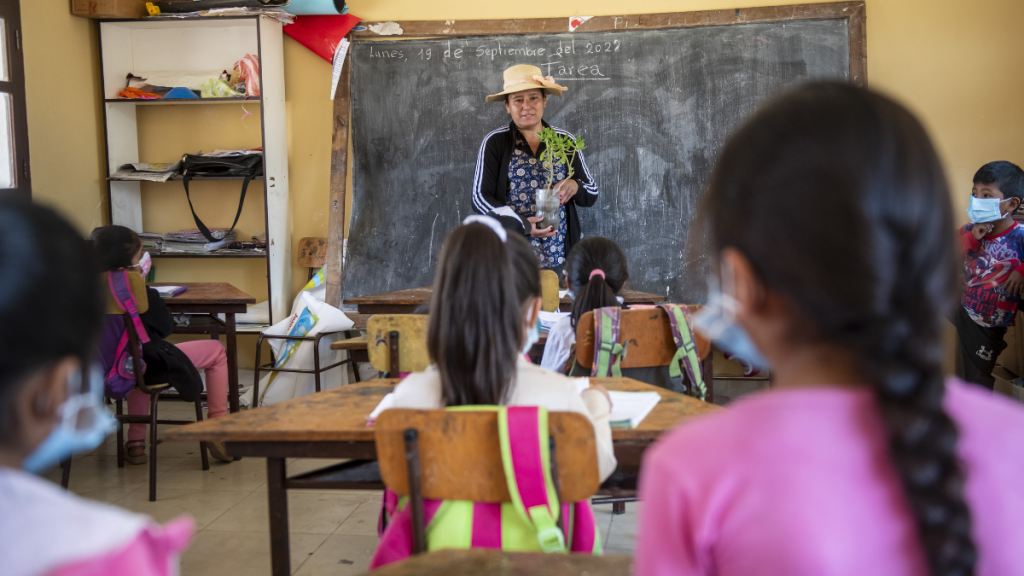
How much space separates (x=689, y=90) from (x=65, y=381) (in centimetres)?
398

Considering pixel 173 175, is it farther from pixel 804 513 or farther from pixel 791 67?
pixel 804 513

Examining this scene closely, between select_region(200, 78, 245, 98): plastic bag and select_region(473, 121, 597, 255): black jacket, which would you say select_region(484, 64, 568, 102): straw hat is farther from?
select_region(200, 78, 245, 98): plastic bag

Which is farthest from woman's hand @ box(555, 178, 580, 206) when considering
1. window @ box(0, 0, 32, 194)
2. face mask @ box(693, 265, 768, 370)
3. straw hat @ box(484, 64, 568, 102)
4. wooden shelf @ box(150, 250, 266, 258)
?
face mask @ box(693, 265, 768, 370)

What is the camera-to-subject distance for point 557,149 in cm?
353

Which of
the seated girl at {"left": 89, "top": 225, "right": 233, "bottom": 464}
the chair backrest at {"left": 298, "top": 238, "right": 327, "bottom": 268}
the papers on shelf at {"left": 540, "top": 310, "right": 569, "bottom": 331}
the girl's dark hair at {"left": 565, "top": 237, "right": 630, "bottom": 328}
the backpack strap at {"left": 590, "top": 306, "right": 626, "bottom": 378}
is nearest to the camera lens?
the backpack strap at {"left": 590, "top": 306, "right": 626, "bottom": 378}

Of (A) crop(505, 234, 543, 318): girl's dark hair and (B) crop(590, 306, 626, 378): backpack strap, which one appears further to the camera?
(B) crop(590, 306, 626, 378): backpack strap

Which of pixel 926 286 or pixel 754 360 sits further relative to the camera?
pixel 754 360

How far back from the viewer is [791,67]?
4.04m

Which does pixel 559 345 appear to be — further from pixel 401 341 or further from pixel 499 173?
pixel 499 173

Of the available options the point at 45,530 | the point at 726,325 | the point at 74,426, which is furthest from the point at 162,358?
the point at 726,325

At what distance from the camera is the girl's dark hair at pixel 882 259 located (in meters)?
0.49

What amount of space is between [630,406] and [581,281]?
38.6 inches

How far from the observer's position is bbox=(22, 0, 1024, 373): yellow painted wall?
399cm

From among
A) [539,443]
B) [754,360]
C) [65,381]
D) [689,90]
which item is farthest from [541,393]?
[689,90]
